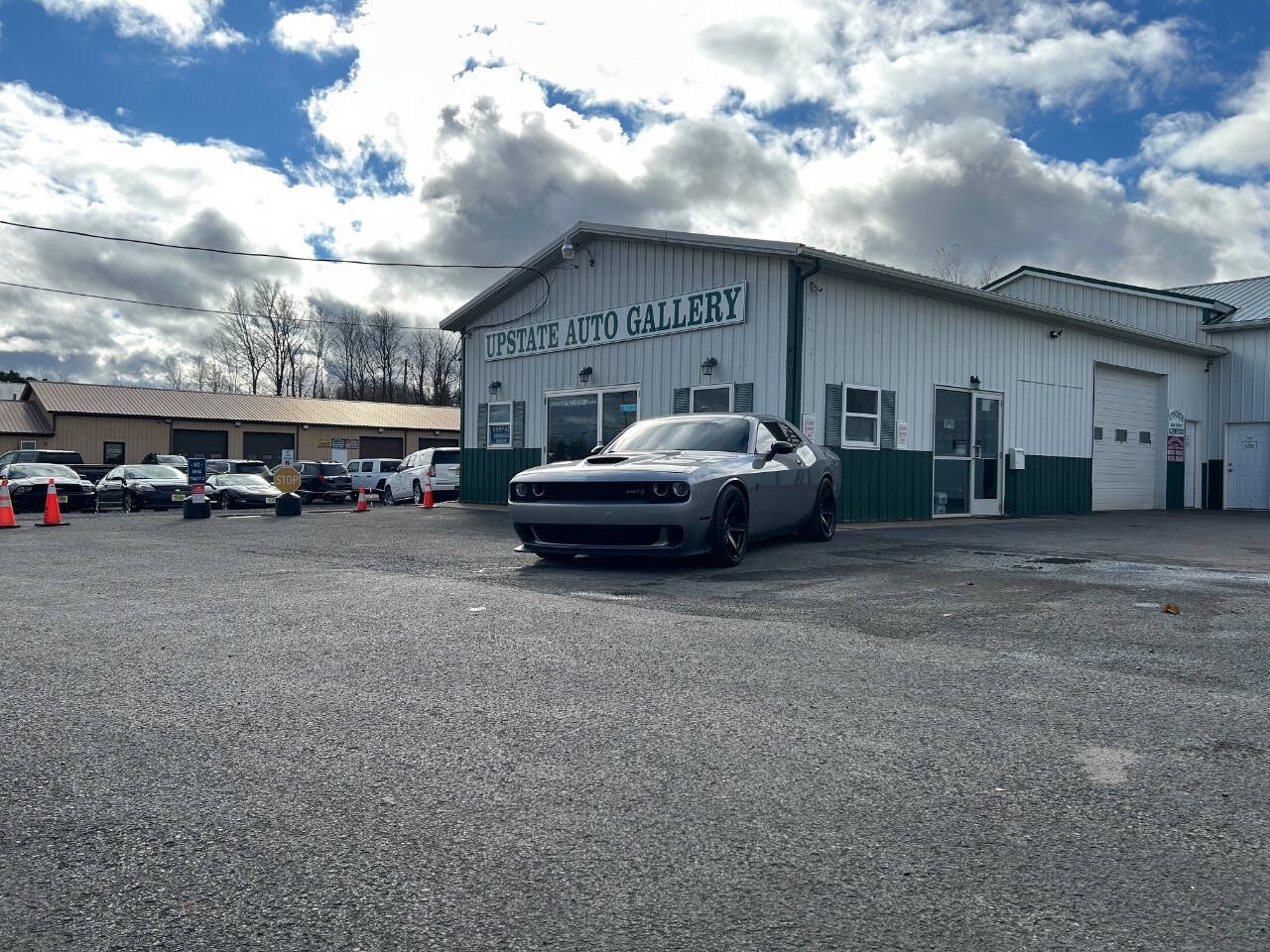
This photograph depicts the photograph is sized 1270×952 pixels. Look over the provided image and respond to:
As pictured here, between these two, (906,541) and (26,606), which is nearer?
(26,606)

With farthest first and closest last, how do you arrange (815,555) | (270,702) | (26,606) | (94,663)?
(815,555)
(26,606)
(94,663)
(270,702)

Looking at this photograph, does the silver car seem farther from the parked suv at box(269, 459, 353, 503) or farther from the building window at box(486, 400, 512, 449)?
the parked suv at box(269, 459, 353, 503)

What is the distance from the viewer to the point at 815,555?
10227 millimetres

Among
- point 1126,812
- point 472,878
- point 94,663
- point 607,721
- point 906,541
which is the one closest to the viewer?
point 472,878

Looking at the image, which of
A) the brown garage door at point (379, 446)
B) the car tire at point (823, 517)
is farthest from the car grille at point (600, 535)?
the brown garage door at point (379, 446)

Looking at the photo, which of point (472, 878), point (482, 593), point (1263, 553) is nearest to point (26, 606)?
point (482, 593)

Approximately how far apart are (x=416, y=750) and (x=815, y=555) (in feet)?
23.4

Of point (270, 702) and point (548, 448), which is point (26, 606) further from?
point (548, 448)

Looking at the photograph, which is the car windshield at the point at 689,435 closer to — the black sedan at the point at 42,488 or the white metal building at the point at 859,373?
the white metal building at the point at 859,373

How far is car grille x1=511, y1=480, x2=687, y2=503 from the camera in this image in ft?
28.5

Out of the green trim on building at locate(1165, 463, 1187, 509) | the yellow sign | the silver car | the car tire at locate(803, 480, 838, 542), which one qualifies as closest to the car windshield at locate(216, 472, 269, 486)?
the yellow sign

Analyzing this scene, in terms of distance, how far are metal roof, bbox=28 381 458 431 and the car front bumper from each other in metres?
41.1

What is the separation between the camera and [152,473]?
25984 mm

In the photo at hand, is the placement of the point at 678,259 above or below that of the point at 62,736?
above
